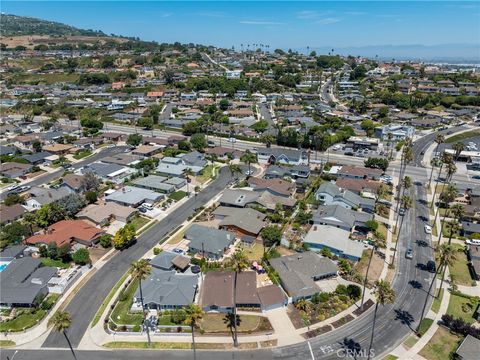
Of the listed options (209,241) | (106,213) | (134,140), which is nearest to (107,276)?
(209,241)

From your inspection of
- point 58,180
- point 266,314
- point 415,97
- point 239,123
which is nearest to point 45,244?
point 58,180

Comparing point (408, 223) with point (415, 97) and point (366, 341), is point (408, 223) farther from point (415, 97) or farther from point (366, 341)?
point (415, 97)

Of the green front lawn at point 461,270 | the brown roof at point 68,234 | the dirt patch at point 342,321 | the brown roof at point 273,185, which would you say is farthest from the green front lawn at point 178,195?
the green front lawn at point 461,270

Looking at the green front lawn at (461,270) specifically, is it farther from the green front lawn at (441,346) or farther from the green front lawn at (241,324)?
the green front lawn at (241,324)

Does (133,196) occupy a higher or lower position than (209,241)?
higher

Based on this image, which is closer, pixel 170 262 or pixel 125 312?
pixel 125 312

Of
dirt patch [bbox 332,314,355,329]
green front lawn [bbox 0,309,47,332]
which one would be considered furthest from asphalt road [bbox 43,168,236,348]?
dirt patch [bbox 332,314,355,329]

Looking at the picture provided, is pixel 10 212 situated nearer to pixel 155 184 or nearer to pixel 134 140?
pixel 155 184
